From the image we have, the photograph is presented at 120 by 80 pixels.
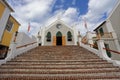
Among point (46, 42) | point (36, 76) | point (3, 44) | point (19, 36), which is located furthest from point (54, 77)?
point (46, 42)

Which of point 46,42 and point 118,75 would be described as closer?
point 118,75

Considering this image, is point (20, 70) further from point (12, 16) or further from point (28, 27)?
point (12, 16)

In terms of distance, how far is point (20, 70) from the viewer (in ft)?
15.9

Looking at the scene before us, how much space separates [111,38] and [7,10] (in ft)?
46.3

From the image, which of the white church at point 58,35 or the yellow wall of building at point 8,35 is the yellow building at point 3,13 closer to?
the yellow wall of building at point 8,35

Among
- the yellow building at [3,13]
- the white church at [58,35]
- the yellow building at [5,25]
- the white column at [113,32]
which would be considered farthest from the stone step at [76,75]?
the white church at [58,35]

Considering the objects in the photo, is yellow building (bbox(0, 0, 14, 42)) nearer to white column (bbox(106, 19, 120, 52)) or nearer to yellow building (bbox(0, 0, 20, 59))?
yellow building (bbox(0, 0, 20, 59))

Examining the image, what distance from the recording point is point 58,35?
63.6ft

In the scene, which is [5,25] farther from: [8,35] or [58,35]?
[58,35]

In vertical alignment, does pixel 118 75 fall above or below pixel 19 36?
below

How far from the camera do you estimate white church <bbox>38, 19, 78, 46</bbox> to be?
1880 centimetres

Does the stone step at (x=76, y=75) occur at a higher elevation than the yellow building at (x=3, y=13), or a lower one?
lower

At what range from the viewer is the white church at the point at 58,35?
18797mm

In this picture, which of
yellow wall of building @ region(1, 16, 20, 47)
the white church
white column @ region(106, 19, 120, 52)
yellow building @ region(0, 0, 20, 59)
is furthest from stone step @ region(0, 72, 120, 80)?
the white church
